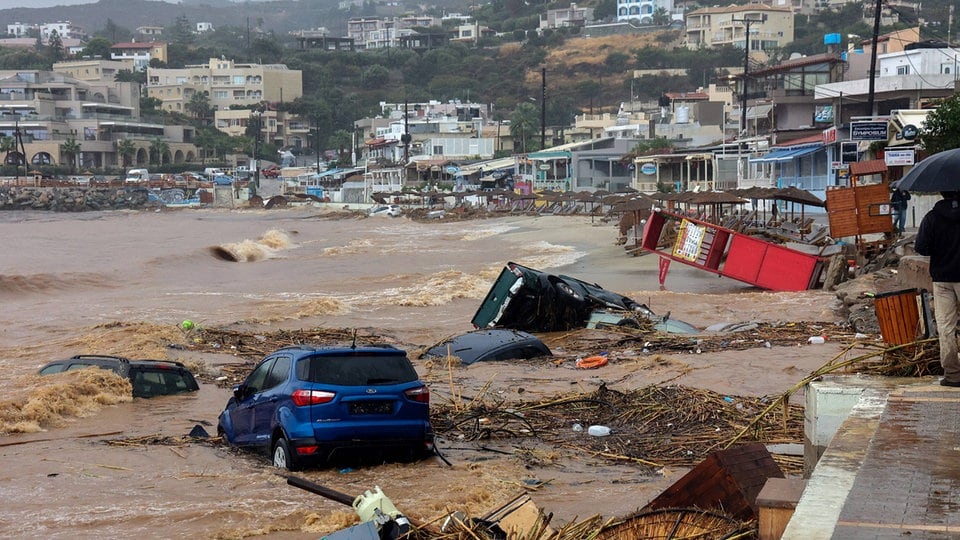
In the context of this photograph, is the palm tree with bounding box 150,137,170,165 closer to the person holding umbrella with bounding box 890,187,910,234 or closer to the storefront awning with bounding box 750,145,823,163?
the storefront awning with bounding box 750,145,823,163

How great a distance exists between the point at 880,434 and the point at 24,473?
7907 millimetres

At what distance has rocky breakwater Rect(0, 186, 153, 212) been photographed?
136 meters

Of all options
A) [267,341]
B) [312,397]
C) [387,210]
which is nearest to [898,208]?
[267,341]

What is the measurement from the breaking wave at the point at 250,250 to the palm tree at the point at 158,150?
359 feet

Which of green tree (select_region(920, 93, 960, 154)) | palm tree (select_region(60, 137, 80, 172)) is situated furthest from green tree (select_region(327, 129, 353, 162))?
green tree (select_region(920, 93, 960, 154))

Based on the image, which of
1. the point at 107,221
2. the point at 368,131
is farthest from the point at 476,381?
the point at 368,131

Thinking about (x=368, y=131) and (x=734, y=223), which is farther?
(x=368, y=131)

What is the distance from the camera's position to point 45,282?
144 ft

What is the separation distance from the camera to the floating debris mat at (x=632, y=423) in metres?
10.6

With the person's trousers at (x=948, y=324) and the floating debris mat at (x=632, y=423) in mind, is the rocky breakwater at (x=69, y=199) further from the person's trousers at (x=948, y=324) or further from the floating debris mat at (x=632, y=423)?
the person's trousers at (x=948, y=324)

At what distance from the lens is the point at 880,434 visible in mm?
6910

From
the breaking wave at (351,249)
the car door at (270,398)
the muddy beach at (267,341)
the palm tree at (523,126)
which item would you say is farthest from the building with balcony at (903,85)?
the palm tree at (523,126)

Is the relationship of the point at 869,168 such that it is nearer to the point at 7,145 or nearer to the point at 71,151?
the point at 71,151

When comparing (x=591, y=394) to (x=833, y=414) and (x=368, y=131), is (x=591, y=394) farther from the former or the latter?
(x=368, y=131)
